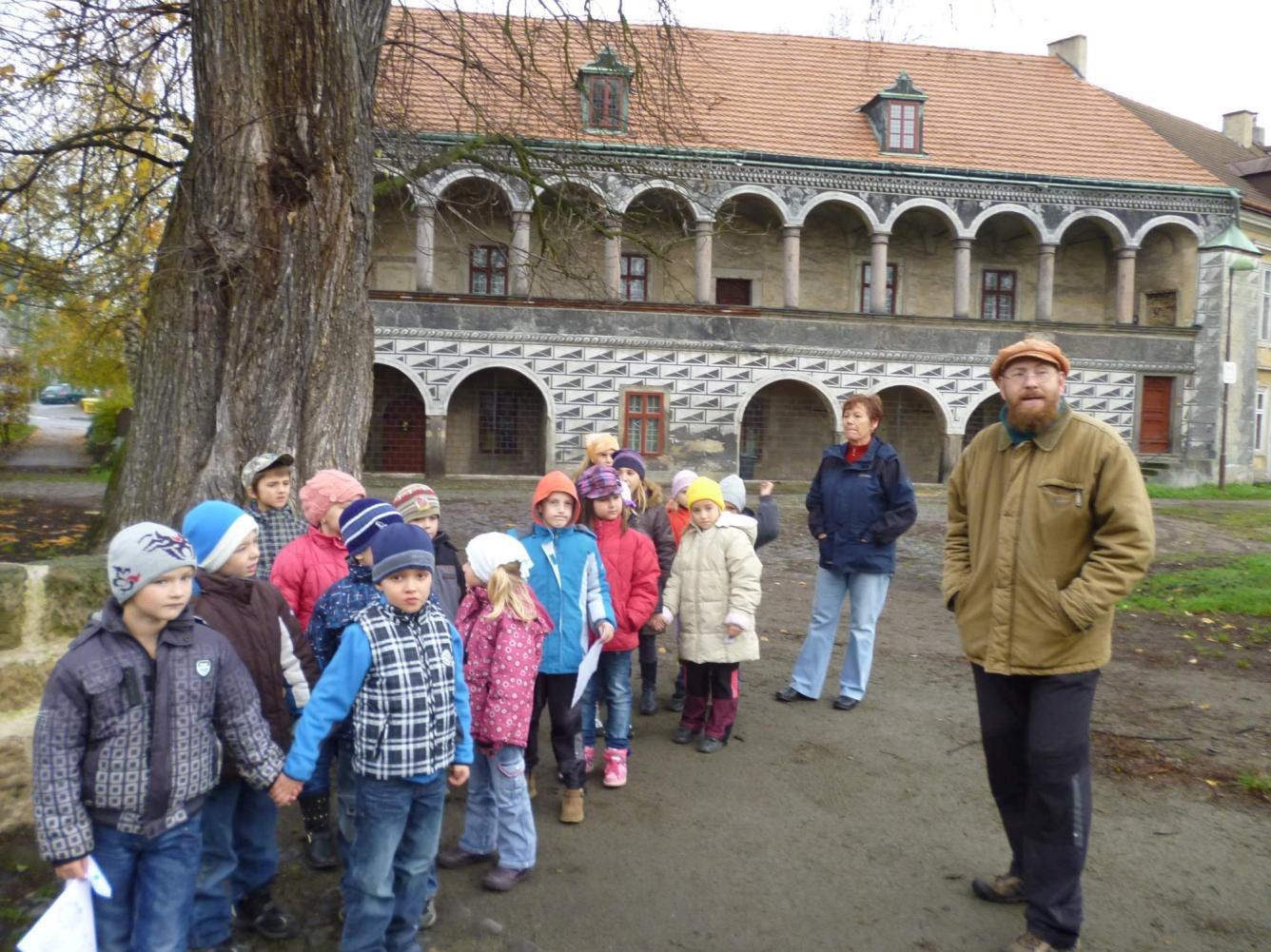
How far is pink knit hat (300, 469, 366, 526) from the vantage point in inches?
175

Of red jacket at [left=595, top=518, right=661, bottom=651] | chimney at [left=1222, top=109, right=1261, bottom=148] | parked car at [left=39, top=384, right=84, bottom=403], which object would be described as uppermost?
chimney at [left=1222, top=109, right=1261, bottom=148]

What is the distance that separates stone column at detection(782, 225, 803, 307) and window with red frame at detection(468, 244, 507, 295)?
290 inches

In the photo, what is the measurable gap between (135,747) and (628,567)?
115 inches

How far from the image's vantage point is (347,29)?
5727 millimetres

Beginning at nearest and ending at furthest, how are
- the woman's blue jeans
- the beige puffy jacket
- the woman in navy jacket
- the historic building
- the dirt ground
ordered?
the dirt ground < the beige puffy jacket < the woman in navy jacket < the woman's blue jeans < the historic building

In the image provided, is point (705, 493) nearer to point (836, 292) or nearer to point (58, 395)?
point (836, 292)

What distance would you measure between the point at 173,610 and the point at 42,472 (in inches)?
898

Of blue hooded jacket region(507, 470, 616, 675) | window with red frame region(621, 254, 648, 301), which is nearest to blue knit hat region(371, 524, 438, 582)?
blue hooded jacket region(507, 470, 616, 675)

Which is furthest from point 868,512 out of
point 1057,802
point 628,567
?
point 1057,802

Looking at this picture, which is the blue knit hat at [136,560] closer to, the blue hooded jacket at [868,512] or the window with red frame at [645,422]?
the blue hooded jacket at [868,512]

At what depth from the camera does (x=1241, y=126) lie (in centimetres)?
3850

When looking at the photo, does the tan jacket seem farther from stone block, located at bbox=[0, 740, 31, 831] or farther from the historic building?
the historic building

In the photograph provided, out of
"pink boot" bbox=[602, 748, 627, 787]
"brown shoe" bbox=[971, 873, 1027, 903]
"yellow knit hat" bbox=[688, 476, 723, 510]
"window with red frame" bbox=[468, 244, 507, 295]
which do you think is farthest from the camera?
"window with red frame" bbox=[468, 244, 507, 295]

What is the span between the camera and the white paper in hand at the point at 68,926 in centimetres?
268
